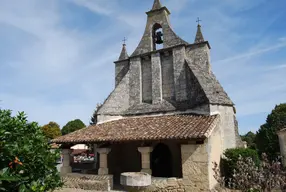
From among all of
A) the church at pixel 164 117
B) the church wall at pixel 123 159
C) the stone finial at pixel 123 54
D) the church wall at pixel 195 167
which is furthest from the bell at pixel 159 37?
the church wall at pixel 195 167

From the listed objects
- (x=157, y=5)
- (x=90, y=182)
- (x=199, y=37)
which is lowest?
(x=90, y=182)

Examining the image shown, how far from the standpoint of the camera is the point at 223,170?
1024 cm

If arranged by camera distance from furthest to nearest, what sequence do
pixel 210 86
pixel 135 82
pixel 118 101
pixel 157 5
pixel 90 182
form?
pixel 157 5 < pixel 135 82 < pixel 118 101 < pixel 210 86 < pixel 90 182

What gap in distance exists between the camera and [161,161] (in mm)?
11742

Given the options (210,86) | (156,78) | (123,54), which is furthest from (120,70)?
(210,86)

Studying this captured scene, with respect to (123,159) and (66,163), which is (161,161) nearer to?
(123,159)

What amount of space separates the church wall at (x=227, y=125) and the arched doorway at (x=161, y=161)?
105 inches

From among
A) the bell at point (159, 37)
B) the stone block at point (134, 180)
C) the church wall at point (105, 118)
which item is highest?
the bell at point (159, 37)

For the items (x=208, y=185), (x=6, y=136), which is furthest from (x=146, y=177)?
(x=6, y=136)

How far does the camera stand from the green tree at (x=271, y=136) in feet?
68.1

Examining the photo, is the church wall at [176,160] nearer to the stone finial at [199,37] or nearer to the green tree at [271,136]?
the stone finial at [199,37]

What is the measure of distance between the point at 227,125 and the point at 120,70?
7.47m

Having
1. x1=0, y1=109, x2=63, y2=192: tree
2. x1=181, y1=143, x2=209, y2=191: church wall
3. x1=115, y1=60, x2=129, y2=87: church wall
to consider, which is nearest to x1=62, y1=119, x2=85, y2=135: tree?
x1=115, y1=60, x2=129, y2=87: church wall

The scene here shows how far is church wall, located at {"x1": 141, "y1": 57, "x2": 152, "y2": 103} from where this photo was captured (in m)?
13.8
